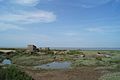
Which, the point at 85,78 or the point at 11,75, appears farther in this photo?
the point at 85,78

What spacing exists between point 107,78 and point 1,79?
1135 cm

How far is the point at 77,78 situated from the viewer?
885 inches

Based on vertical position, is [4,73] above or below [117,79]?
above

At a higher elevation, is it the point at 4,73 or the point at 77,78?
the point at 4,73

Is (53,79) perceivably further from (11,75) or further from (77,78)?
(11,75)

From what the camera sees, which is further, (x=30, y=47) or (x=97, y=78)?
(x=30, y=47)

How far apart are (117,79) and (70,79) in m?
4.97

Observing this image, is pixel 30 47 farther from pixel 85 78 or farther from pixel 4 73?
pixel 4 73

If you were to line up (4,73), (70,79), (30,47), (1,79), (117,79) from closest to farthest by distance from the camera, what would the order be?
(1,79) < (4,73) < (117,79) < (70,79) < (30,47)

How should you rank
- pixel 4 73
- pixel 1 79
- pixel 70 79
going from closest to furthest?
1. pixel 1 79
2. pixel 4 73
3. pixel 70 79

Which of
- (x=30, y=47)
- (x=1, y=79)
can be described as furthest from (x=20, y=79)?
(x=30, y=47)

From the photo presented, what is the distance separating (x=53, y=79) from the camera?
2236cm

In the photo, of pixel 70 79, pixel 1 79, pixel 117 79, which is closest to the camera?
pixel 1 79

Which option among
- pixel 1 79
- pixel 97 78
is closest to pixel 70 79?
pixel 97 78
